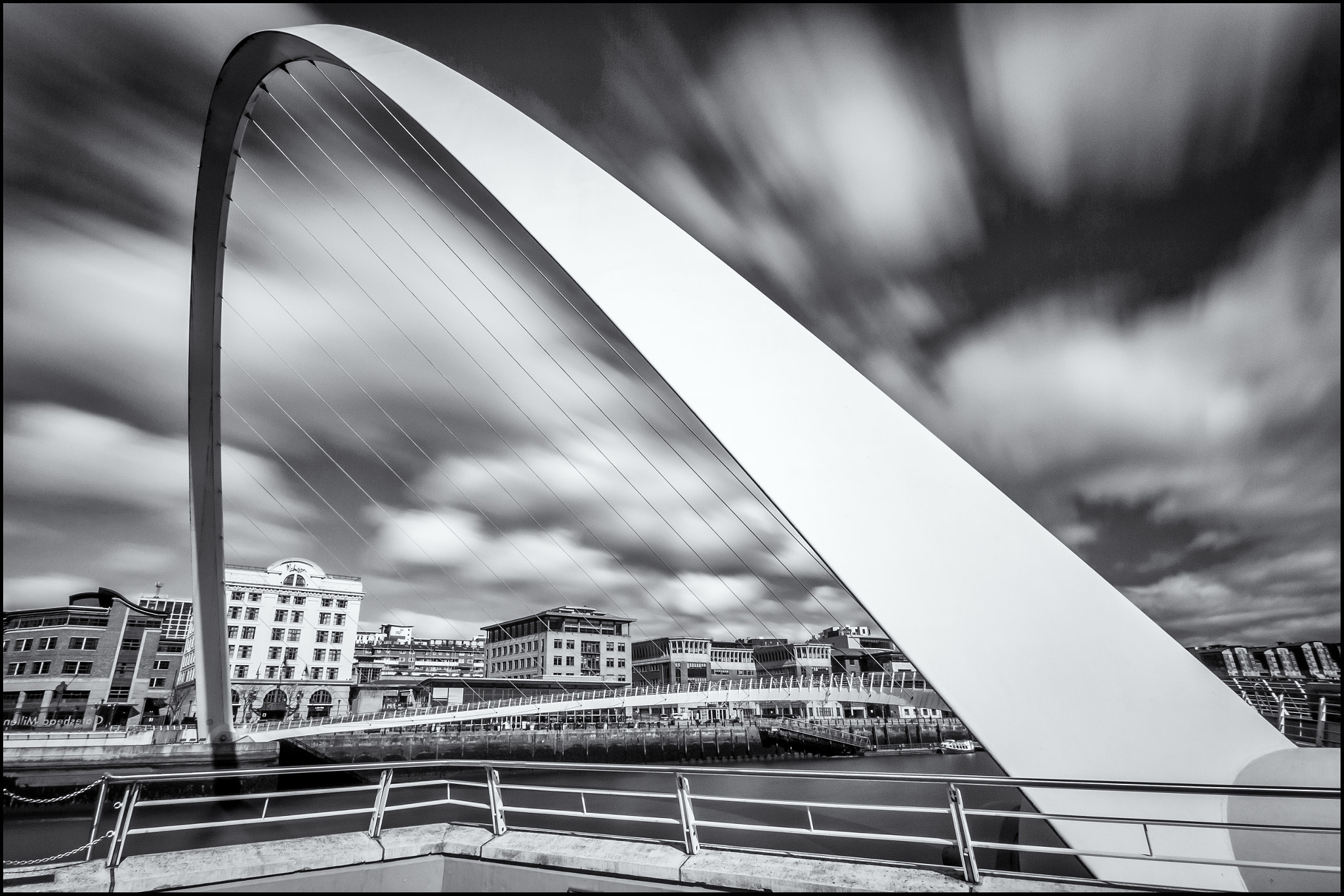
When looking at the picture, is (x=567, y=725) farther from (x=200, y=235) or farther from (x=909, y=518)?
(x=909, y=518)

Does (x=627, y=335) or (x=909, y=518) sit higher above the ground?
(x=627, y=335)

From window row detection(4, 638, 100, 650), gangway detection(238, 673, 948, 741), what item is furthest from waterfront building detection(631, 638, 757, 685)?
window row detection(4, 638, 100, 650)

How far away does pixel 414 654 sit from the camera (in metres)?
81.7

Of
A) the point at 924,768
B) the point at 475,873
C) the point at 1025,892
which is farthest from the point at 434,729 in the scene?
the point at 1025,892

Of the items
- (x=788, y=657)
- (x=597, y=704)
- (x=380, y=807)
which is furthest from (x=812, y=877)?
(x=788, y=657)

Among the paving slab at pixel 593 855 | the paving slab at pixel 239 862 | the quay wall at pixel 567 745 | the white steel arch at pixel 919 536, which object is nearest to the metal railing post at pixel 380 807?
the paving slab at pixel 239 862

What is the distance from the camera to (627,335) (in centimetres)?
541

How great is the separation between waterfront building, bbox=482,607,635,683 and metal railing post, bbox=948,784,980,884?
167 feet

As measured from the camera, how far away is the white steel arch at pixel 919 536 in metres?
3.67

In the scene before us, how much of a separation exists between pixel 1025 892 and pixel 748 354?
3761mm

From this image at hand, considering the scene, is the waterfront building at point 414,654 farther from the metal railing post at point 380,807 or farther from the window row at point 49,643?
the metal railing post at point 380,807

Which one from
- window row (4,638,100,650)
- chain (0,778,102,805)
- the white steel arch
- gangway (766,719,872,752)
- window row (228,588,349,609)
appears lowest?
gangway (766,719,872,752)

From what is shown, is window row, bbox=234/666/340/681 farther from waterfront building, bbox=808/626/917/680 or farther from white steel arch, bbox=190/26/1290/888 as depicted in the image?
white steel arch, bbox=190/26/1290/888

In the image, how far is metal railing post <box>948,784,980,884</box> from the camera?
133 inches
